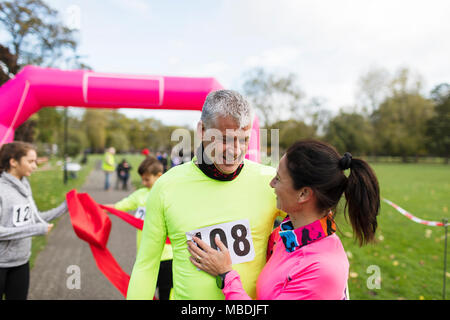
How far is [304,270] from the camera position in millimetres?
1232

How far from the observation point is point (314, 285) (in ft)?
3.92

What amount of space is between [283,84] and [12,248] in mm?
34127

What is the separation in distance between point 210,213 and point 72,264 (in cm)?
427

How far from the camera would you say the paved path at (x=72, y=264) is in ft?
12.4

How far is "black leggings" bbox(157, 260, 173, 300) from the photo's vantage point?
2697 mm

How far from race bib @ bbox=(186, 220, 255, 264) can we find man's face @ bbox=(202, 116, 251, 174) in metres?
0.28

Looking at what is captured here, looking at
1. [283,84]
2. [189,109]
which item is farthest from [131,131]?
[189,109]

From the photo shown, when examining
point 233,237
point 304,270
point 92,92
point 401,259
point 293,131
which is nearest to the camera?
point 304,270

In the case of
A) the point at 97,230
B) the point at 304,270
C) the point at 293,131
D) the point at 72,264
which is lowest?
the point at 72,264

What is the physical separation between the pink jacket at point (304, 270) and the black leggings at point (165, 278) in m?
1.47

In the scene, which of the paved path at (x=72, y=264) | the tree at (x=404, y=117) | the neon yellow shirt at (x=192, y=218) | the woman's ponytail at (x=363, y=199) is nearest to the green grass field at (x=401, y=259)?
the woman's ponytail at (x=363, y=199)

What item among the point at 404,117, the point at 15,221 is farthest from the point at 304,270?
the point at 404,117

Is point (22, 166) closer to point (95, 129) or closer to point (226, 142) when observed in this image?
point (226, 142)

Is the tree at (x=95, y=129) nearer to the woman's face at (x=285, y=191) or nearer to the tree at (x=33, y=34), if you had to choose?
the tree at (x=33, y=34)
